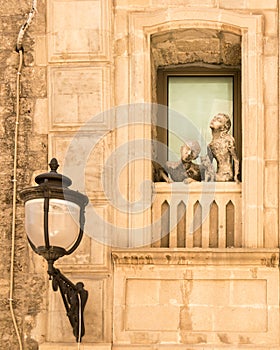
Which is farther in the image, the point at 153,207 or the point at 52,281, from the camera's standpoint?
the point at 153,207

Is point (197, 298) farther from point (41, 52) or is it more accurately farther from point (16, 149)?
point (41, 52)

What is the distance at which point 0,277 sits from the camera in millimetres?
11914

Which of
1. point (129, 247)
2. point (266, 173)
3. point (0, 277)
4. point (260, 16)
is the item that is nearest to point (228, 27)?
point (260, 16)

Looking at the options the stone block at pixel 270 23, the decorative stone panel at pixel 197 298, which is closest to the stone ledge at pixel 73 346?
the decorative stone panel at pixel 197 298

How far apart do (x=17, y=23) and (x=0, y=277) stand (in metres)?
2.15

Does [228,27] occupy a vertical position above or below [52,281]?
above

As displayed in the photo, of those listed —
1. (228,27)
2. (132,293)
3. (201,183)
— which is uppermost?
(228,27)

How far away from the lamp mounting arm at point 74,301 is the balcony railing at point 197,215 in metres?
0.81

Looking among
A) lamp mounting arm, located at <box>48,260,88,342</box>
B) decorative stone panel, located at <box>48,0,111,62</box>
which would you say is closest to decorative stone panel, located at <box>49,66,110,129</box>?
decorative stone panel, located at <box>48,0,111,62</box>

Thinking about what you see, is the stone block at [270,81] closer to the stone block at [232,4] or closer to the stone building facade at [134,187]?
the stone building facade at [134,187]

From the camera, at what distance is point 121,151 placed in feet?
39.4

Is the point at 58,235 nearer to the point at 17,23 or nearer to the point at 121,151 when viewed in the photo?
the point at 121,151

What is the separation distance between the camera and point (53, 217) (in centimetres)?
1086

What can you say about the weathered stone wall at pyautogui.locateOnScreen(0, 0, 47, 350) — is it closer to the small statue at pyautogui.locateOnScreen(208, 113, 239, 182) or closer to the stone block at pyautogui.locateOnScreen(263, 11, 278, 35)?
the small statue at pyautogui.locateOnScreen(208, 113, 239, 182)
